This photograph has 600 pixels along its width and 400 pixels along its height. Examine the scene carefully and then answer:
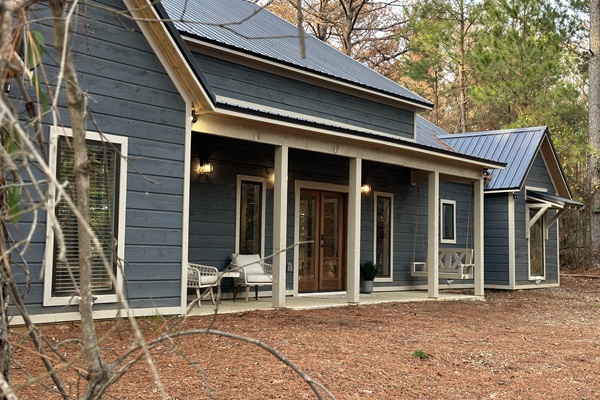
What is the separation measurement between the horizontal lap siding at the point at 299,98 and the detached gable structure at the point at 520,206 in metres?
3.40

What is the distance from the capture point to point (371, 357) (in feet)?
20.5

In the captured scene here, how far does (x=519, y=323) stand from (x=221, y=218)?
479 centimetres

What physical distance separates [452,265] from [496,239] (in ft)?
6.93

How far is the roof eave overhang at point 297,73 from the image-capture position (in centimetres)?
1009

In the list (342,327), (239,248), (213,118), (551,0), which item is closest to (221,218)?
(239,248)

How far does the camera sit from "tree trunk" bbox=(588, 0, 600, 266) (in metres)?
21.2

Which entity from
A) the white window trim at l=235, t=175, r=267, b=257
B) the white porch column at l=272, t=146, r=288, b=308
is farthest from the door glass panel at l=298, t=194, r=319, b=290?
the white porch column at l=272, t=146, r=288, b=308

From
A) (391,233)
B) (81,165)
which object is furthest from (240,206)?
(81,165)

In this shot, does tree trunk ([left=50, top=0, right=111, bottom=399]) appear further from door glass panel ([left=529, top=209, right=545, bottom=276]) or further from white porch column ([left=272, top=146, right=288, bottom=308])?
door glass panel ([left=529, top=209, right=545, bottom=276])

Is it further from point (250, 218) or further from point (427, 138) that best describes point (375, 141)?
point (427, 138)

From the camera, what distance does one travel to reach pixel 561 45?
74.4 ft

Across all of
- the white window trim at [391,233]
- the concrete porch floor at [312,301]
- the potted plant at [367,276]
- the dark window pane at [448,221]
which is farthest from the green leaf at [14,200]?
the dark window pane at [448,221]

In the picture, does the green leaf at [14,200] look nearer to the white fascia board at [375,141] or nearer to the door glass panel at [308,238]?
the white fascia board at [375,141]

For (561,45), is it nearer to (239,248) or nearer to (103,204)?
(239,248)
